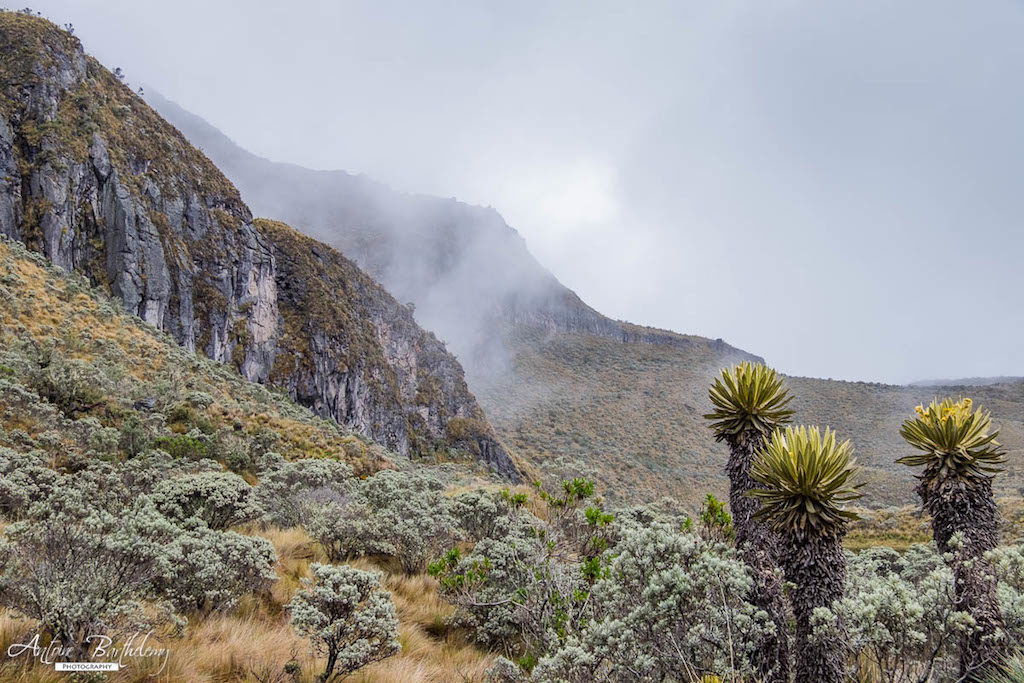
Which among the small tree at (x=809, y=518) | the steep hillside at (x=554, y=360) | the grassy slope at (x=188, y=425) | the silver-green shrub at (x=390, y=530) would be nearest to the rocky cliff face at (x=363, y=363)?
the grassy slope at (x=188, y=425)

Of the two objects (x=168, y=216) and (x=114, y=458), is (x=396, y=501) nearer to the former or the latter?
(x=114, y=458)

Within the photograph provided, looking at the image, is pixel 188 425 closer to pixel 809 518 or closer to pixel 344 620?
pixel 344 620

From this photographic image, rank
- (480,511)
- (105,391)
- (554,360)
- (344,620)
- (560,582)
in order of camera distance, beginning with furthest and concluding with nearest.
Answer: (554,360) → (105,391) → (480,511) → (560,582) → (344,620)

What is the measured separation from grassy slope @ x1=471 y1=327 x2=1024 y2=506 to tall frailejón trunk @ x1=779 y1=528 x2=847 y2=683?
36.8 meters

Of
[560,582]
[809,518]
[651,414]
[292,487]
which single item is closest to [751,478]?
[809,518]

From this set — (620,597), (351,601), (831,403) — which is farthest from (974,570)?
(831,403)

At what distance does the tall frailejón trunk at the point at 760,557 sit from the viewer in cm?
423

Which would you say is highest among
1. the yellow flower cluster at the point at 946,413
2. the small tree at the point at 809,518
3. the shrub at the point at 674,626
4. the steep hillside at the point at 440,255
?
the steep hillside at the point at 440,255

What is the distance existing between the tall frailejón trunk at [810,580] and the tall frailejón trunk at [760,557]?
0.16m

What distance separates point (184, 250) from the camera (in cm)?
3356

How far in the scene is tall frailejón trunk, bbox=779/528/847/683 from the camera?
13.0 ft

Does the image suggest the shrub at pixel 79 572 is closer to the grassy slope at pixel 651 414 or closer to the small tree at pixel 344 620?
the small tree at pixel 344 620

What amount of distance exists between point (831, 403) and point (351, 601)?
84982 millimetres

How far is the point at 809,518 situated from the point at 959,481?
88.2 inches
